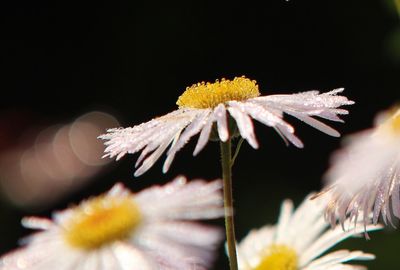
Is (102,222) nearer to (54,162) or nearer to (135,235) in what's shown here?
(135,235)

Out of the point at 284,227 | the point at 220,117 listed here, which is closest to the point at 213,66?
the point at 284,227

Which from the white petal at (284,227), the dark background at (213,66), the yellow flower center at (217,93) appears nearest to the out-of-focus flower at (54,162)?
the dark background at (213,66)

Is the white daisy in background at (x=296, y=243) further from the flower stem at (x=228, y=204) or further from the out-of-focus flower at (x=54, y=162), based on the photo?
the out-of-focus flower at (x=54, y=162)

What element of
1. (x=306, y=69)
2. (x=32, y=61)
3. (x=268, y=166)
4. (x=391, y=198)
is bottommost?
(x=391, y=198)

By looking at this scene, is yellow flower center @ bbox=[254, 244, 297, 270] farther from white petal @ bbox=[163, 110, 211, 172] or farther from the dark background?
the dark background

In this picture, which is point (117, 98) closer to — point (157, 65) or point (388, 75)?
point (157, 65)

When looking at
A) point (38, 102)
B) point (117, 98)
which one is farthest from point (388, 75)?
point (38, 102)

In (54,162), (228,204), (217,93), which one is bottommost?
(228,204)
